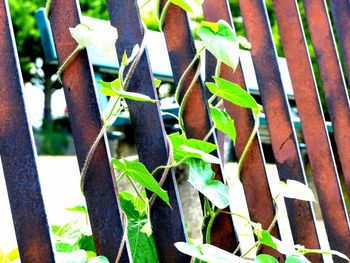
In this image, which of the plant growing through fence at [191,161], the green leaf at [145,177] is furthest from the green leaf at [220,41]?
the green leaf at [145,177]

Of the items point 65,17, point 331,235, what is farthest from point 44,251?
point 331,235

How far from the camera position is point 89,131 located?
1.02m

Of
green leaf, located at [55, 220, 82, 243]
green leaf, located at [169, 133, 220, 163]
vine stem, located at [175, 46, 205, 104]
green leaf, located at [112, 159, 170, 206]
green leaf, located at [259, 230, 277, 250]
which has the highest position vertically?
vine stem, located at [175, 46, 205, 104]

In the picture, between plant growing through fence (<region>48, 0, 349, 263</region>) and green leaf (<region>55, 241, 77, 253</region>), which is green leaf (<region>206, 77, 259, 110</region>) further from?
green leaf (<region>55, 241, 77, 253</region>)

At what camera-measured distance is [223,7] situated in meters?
1.43

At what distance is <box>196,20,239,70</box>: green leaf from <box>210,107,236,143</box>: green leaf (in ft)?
0.40

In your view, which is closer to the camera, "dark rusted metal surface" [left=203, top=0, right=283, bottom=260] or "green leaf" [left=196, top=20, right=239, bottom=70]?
"green leaf" [left=196, top=20, right=239, bottom=70]

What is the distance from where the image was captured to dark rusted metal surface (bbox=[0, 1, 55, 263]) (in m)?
0.94

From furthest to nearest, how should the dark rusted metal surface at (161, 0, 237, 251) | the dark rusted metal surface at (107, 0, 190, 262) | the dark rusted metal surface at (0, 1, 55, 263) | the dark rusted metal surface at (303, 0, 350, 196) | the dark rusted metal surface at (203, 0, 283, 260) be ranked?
1. the dark rusted metal surface at (303, 0, 350, 196)
2. the dark rusted metal surface at (203, 0, 283, 260)
3. the dark rusted metal surface at (161, 0, 237, 251)
4. the dark rusted metal surface at (107, 0, 190, 262)
5. the dark rusted metal surface at (0, 1, 55, 263)

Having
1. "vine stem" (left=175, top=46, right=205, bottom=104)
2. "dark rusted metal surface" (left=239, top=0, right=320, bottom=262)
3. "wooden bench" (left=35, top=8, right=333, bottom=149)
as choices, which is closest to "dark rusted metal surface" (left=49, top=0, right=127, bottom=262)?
"vine stem" (left=175, top=46, right=205, bottom=104)

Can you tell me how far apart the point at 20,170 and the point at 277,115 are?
67cm

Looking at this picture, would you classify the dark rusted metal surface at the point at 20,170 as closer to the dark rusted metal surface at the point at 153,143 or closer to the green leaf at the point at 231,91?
the dark rusted metal surface at the point at 153,143

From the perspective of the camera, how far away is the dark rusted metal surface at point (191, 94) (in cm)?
119

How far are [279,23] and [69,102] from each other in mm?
762
